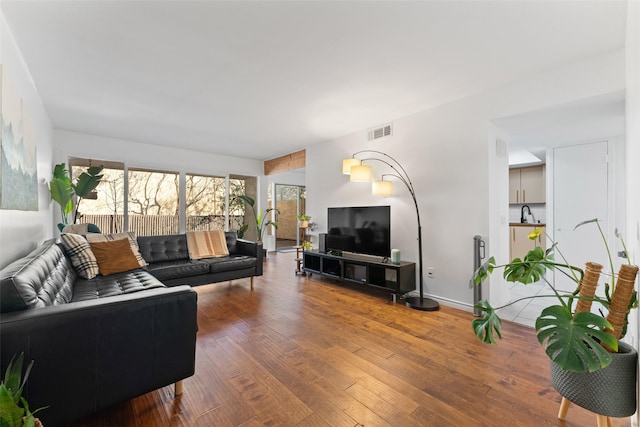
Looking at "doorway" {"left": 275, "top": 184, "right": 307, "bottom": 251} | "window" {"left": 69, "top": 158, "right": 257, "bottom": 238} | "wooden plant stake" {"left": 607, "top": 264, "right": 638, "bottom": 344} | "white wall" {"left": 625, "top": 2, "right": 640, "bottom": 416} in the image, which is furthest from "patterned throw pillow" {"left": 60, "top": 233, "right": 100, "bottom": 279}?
"doorway" {"left": 275, "top": 184, "right": 307, "bottom": 251}

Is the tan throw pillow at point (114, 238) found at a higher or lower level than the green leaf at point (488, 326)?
higher

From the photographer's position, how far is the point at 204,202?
6266 millimetres

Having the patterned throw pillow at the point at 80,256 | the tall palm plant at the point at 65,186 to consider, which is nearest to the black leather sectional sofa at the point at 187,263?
the patterned throw pillow at the point at 80,256

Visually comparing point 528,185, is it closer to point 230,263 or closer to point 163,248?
point 230,263

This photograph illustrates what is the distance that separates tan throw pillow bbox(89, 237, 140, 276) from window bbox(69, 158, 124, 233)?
8.31 ft

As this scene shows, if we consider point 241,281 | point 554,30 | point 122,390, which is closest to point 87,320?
point 122,390

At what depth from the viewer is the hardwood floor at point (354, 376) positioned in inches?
58.7

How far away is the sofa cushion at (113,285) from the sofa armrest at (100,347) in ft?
3.39

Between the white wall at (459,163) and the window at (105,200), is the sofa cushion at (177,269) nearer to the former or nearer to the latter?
the window at (105,200)

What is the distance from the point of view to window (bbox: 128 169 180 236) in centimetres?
539

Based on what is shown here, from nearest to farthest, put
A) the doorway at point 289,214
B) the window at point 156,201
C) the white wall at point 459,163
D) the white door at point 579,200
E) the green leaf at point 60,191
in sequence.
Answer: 1. the white wall at point 459,163
2. the white door at point 579,200
3. the green leaf at point 60,191
4. the window at point 156,201
5. the doorway at point 289,214

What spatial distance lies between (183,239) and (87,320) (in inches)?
111

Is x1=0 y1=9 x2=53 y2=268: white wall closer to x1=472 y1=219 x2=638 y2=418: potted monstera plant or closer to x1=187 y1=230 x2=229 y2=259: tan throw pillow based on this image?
x1=187 y1=230 x2=229 y2=259: tan throw pillow

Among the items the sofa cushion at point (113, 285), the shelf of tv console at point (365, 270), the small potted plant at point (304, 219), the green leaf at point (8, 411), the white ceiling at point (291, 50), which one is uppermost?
the white ceiling at point (291, 50)
